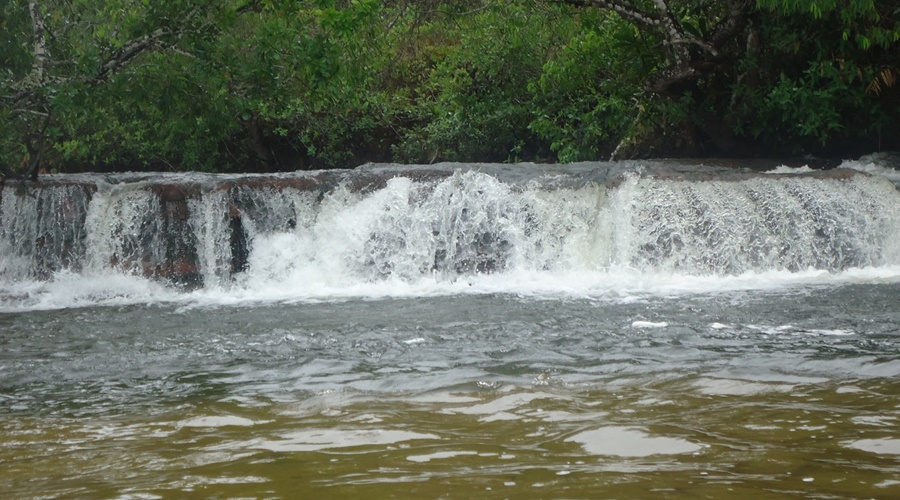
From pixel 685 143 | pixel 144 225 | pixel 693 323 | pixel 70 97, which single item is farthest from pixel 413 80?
pixel 693 323

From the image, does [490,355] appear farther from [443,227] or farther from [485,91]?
[485,91]

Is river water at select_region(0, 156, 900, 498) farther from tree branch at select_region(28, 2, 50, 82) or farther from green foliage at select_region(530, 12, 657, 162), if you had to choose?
green foliage at select_region(530, 12, 657, 162)

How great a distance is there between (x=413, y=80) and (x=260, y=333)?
50.3 feet

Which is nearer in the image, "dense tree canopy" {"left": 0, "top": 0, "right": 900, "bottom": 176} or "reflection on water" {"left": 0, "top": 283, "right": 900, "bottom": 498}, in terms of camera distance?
"reflection on water" {"left": 0, "top": 283, "right": 900, "bottom": 498}

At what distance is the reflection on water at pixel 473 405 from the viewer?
3.39 m

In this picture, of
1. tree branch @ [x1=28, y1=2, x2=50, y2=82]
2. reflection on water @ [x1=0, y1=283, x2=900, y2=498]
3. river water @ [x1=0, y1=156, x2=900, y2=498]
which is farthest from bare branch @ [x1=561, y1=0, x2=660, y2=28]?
tree branch @ [x1=28, y1=2, x2=50, y2=82]

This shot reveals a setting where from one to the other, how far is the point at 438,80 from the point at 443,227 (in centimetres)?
898

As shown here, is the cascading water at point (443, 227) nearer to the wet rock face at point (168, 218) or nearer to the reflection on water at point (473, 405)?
the wet rock face at point (168, 218)

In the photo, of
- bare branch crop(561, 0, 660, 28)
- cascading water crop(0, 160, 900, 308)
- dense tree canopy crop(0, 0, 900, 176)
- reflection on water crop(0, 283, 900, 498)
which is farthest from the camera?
bare branch crop(561, 0, 660, 28)

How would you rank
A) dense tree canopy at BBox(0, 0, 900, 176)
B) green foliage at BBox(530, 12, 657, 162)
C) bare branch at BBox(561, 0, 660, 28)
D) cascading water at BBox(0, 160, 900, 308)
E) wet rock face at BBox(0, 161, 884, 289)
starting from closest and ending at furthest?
1. cascading water at BBox(0, 160, 900, 308)
2. dense tree canopy at BBox(0, 0, 900, 176)
3. wet rock face at BBox(0, 161, 884, 289)
4. bare branch at BBox(561, 0, 660, 28)
5. green foliage at BBox(530, 12, 657, 162)

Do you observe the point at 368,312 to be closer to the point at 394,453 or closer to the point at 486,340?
the point at 486,340

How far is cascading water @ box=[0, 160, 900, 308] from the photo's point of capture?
11398mm

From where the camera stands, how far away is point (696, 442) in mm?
3764

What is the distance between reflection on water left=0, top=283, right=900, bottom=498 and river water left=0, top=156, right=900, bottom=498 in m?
0.02
